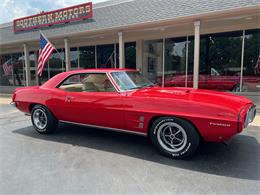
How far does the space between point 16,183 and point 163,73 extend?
9699 mm

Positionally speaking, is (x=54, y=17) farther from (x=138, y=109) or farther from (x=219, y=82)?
(x=138, y=109)

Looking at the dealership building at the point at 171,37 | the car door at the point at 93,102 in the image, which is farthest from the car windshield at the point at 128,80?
the dealership building at the point at 171,37

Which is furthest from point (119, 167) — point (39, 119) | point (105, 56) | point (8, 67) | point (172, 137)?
point (8, 67)

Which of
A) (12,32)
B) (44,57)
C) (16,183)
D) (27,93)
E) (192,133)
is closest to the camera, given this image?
(16,183)

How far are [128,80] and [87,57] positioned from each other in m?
10.3

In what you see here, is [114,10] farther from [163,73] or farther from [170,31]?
[163,73]

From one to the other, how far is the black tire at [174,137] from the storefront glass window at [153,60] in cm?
846

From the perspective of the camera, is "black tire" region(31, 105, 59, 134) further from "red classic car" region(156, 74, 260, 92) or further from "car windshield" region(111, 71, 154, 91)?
"red classic car" region(156, 74, 260, 92)

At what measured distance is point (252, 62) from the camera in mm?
8930

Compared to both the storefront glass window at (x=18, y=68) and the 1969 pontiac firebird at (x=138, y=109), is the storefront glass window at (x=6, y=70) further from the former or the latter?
the 1969 pontiac firebird at (x=138, y=109)

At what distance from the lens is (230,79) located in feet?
31.3

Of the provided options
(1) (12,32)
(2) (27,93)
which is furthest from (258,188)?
(1) (12,32)

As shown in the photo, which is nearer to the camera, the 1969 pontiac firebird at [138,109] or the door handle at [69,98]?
the 1969 pontiac firebird at [138,109]

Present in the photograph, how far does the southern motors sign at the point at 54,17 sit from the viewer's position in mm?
10562
